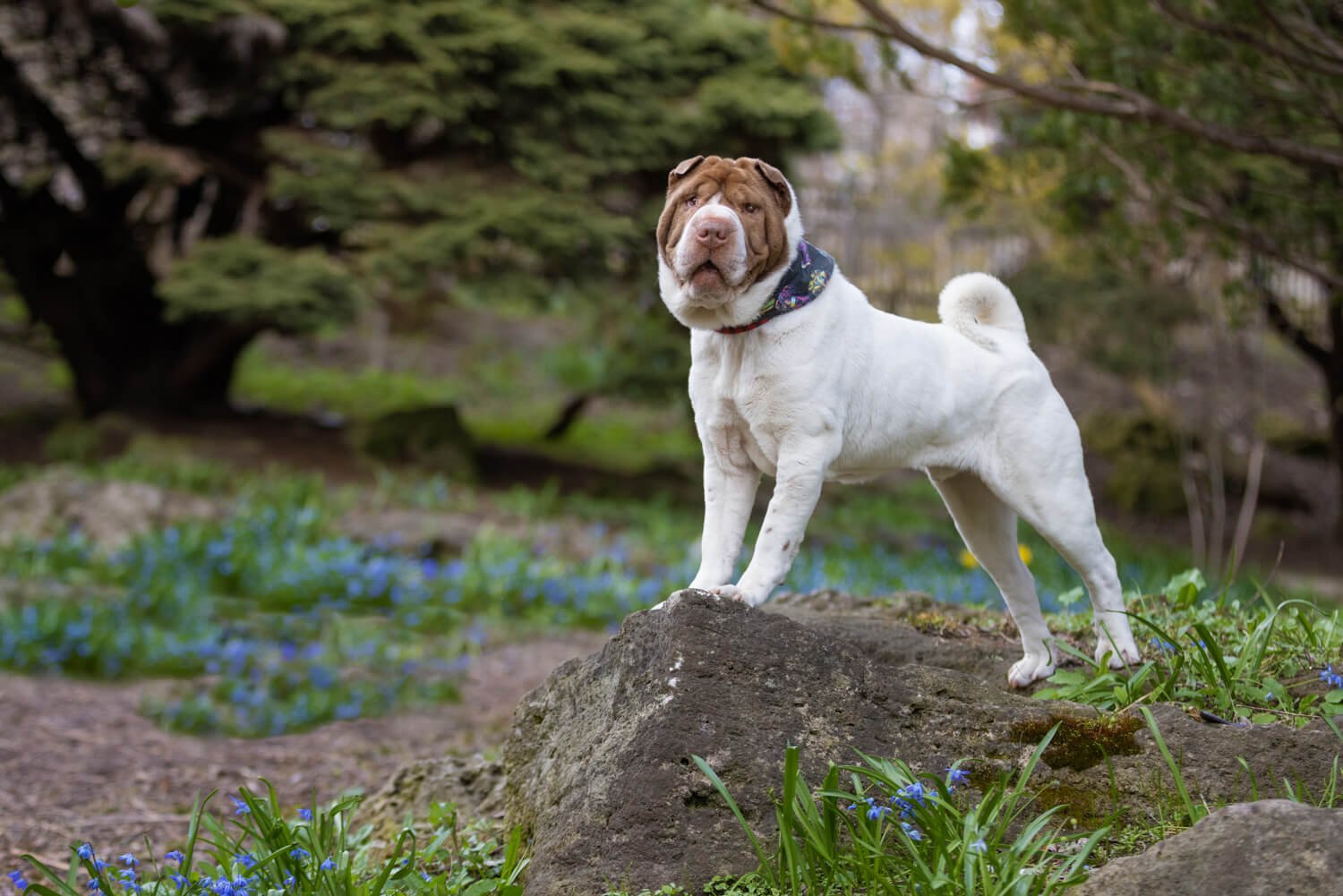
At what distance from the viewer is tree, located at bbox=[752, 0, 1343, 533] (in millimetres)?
4863

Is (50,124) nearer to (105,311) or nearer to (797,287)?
(105,311)

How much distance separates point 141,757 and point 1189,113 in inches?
210

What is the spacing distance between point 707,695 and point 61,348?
9.22m

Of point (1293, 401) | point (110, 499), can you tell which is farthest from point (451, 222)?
point (1293, 401)

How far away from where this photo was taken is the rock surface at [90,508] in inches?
303

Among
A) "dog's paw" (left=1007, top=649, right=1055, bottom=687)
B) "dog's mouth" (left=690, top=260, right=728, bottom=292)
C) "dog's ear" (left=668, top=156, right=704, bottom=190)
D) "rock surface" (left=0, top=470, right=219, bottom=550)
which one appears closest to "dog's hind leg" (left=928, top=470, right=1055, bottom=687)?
"dog's paw" (left=1007, top=649, right=1055, bottom=687)

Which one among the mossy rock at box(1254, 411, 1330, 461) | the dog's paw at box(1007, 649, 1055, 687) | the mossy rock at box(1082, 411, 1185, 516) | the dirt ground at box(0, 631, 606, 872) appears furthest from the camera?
the mossy rock at box(1254, 411, 1330, 461)

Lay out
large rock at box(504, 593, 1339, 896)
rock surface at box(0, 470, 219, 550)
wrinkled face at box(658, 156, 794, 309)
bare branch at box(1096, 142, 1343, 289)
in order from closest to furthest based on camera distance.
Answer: large rock at box(504, 593, 1339, 896) < wrinkled face at box(658, 156, 794, 309) < bare branch at box(1096, 142, 1343, 289) < rock surface at box(0, 470, 219, 550)

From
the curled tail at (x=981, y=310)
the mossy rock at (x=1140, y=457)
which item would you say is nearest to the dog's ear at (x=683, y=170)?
the curled tail at (x=981, y=310)

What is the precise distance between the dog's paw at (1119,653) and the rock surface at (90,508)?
5991 mm

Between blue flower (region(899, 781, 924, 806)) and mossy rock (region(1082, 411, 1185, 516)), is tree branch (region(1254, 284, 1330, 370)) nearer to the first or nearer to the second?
mossy rock (region(1082, 411, 1185, 516))

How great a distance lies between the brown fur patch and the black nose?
97 mm

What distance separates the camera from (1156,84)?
5.84m

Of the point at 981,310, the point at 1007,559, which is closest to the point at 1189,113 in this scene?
the point at 981,310
